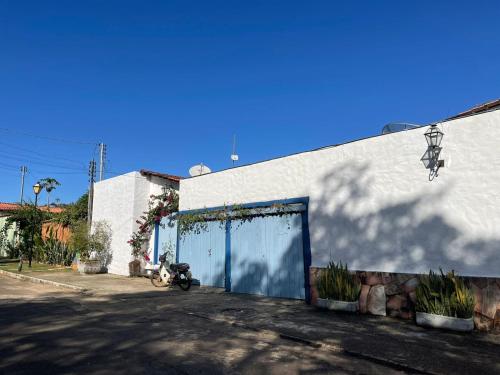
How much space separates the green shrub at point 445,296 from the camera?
731 centimetres

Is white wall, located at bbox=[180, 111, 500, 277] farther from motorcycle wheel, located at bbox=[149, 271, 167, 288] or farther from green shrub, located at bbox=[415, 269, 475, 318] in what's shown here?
motorcycle wheel, located at bbox=[149, 271, 167, 288]

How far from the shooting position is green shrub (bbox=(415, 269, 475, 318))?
24.0 ft

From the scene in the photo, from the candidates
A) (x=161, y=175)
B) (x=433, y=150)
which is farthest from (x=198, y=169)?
(x=433, y=150)

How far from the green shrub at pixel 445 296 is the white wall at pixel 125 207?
1183cm

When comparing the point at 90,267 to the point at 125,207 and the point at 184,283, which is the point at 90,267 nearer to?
the point at 125,207

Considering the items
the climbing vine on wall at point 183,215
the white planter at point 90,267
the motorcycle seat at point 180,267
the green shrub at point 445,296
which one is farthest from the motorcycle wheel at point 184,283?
the green shrub at point 445,296

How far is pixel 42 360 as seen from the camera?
5.39 meters

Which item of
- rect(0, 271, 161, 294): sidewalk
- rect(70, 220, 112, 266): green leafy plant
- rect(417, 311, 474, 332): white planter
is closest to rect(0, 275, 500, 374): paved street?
rect(417, 311, 474, 332): white planter

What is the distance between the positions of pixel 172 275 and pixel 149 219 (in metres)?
4.04

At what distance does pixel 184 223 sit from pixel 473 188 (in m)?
9.75

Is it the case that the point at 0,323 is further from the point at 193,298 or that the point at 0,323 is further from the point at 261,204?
the point at 261,204

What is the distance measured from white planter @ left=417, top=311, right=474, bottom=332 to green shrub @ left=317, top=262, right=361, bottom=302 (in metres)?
1.70

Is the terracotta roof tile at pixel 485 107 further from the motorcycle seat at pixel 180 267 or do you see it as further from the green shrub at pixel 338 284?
the motorcycle seat at pixel 180 267

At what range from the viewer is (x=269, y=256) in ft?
38.8
